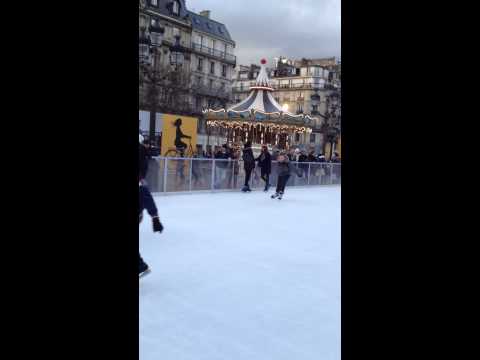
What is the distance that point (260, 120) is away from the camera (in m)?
19.6

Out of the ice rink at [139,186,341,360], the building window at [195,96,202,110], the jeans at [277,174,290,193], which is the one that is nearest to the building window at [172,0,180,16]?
the building window at [195,96,202,110]

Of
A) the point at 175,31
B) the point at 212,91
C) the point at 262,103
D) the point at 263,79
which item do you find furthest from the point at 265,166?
the point at 175,31

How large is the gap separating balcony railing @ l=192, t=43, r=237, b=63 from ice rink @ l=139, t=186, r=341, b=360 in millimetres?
43034

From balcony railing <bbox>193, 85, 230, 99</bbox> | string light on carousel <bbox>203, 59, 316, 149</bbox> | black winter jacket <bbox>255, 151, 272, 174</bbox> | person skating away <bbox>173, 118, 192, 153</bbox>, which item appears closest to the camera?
black winter jacket <bbox>255, 151, 272, 174</bbox>

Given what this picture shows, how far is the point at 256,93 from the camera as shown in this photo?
20.5 m

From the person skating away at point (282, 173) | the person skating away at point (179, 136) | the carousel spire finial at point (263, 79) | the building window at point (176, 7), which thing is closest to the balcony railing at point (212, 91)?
the building window at point (176, 7)

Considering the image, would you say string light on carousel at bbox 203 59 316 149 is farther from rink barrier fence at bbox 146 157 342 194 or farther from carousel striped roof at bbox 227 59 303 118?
rink barrier fence at bbox 146 157 342 194

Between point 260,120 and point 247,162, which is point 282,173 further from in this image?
point 260,120

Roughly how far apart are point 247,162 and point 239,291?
8969mm

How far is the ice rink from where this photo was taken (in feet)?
8.68
